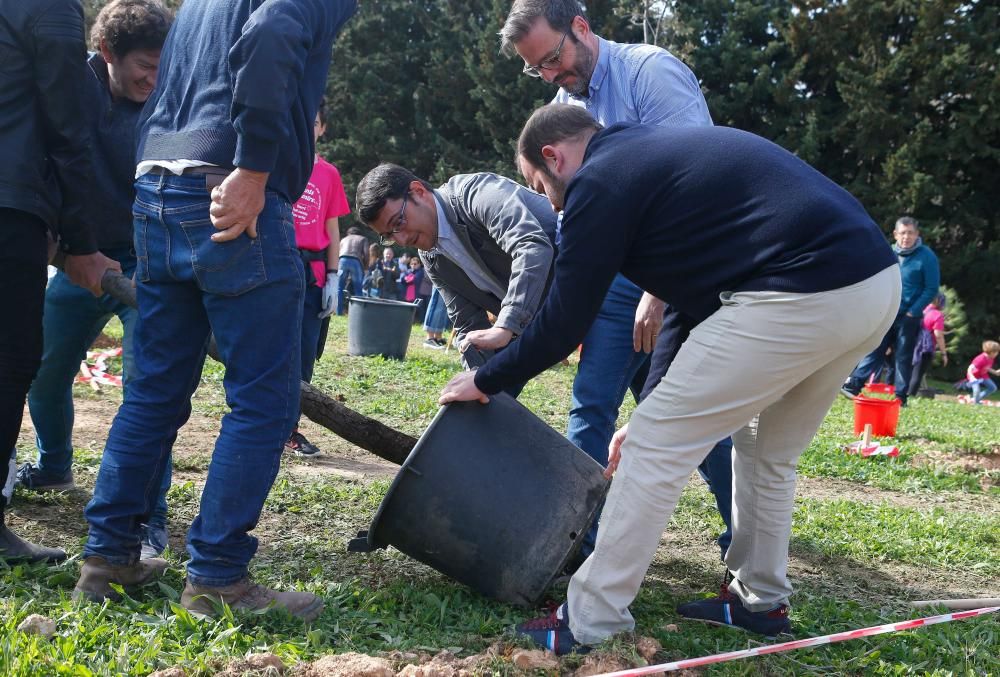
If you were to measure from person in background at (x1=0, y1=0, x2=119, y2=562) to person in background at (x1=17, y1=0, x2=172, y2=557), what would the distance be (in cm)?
12

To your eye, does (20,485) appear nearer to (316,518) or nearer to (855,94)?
(316,518)

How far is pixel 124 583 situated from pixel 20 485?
1312mm

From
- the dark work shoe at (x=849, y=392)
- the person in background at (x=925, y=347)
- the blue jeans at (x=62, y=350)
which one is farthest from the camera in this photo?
the person in background at (x=925, y=347)

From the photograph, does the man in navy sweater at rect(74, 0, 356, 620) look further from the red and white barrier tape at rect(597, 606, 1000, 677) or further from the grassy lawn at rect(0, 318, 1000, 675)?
the red and white barrier tape at rect(597, 606, 1000, 677)

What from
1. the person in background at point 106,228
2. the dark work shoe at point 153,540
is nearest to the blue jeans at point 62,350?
the person in background at point 106,228

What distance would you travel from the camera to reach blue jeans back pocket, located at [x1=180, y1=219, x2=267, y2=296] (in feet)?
7.75

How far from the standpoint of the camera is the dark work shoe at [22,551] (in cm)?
281

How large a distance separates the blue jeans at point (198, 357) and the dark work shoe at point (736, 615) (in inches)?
53.8

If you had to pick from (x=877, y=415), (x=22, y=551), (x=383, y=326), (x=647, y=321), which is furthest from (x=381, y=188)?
(x=383, y=326)

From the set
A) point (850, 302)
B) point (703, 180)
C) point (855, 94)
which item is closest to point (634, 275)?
point (703, 180)

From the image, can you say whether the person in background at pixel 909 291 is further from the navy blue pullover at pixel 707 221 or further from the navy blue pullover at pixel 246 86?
the navy blue pullover at pixel 246 86

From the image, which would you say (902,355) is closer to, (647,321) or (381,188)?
(647,321)

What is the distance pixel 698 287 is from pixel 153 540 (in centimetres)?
197

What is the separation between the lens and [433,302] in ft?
38.9
